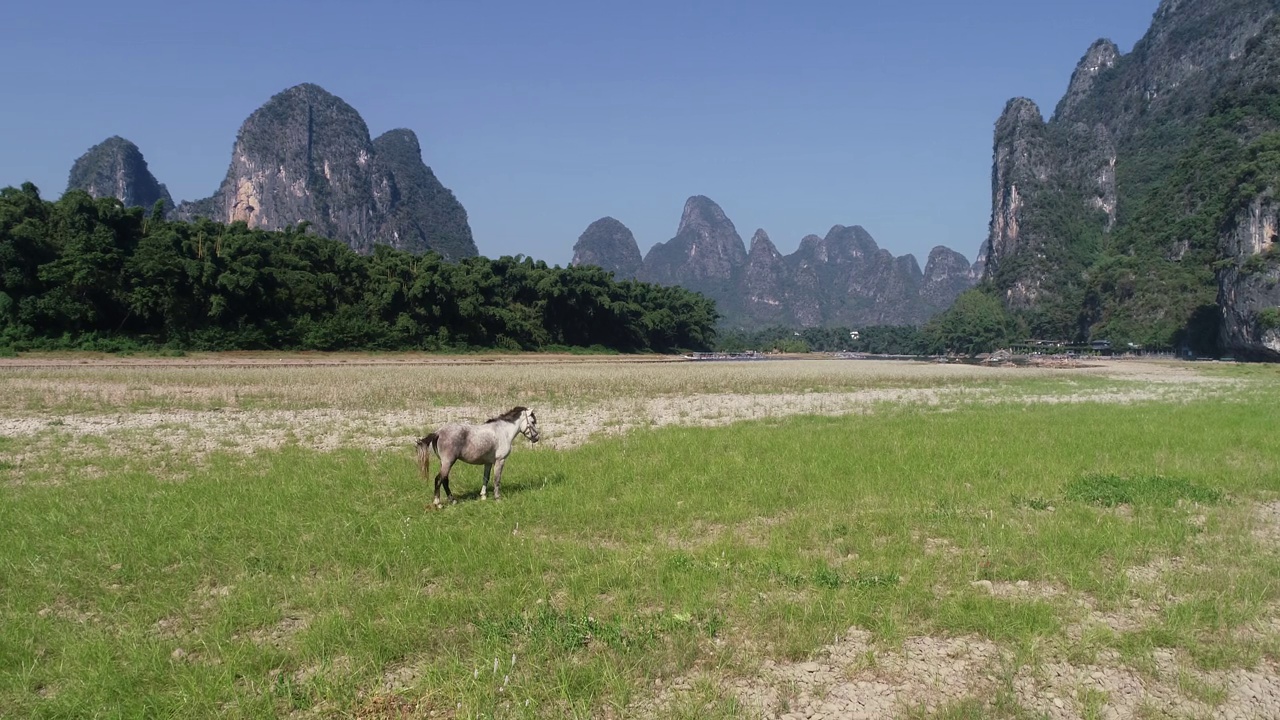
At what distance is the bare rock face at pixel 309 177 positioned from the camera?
181 metres

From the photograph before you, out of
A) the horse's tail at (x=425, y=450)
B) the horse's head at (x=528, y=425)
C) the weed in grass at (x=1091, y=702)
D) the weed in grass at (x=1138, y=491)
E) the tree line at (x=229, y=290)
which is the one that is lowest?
the weed in grass at (x=1091, y=702)

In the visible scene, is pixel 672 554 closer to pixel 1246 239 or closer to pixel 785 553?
pixel 785 553

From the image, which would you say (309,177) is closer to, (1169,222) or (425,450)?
(1169,222)

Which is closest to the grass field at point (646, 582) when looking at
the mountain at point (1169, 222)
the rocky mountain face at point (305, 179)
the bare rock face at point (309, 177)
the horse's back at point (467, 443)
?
A: the horse's back at point (467, 443)

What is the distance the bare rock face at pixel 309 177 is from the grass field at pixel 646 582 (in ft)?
593

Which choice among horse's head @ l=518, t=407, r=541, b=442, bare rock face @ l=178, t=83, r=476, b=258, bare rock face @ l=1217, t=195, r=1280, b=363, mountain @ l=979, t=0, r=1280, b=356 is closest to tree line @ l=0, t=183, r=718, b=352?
horse's head @ l=518, t=407, r=541, b=442

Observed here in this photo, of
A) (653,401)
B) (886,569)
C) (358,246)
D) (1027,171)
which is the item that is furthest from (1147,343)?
(358,246)

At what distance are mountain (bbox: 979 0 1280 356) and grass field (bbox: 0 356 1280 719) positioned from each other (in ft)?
315

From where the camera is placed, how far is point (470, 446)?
29.7 feet

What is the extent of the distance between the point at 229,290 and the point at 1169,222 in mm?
160698

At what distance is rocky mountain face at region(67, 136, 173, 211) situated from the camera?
161 meters

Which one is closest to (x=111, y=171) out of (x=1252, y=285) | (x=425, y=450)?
(x=425, y=450)

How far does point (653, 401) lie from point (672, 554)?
18.1 meters

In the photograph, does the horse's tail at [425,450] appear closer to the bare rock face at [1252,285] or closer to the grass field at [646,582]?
the grass field at [646,582]
